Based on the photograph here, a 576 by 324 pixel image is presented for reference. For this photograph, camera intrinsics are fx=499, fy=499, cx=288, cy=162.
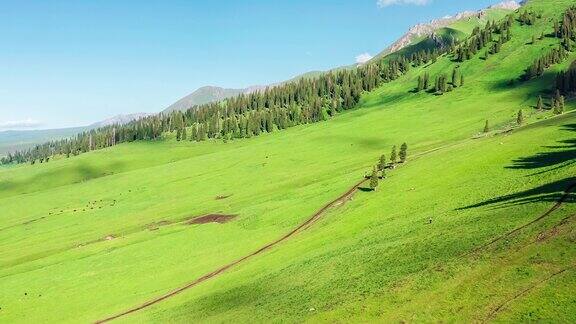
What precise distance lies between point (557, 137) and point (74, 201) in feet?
470

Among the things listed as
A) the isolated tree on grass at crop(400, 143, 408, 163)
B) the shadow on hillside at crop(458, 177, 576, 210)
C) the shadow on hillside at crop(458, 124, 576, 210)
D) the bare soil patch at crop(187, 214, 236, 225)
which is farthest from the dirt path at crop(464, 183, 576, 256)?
the isolated tree on grass at crop(400, 143, 408, 163)

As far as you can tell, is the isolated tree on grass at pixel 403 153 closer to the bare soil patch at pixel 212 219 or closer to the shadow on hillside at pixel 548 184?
the shadow on hillside at pixel 548 184

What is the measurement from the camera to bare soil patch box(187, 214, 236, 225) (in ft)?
335

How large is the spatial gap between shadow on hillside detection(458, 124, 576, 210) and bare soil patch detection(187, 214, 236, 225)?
53874mm

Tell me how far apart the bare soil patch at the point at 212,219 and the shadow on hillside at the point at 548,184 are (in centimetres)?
5387

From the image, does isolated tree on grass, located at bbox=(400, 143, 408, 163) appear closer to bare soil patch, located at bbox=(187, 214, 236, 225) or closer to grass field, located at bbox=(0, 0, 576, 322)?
grass field, located at bbox=(0, 0, 576, 322)

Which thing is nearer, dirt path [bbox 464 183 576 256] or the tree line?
dirt path [bbox 464 183 576 256]

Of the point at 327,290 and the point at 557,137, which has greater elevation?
the point at 557,137

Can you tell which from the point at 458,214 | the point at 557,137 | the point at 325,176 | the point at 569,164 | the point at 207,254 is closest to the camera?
the point at 458,214

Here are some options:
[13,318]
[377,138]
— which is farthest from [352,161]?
[13,318]

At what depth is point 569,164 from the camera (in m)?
63.2

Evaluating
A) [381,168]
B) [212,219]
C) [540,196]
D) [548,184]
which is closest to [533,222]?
[540,196]

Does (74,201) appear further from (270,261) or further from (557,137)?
(557,137)

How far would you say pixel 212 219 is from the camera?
105625 mm
